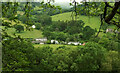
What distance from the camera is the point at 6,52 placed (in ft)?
14.4

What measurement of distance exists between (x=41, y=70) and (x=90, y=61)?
8.46 m

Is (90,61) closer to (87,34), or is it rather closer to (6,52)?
(6,52)

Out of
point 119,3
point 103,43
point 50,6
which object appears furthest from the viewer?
point 103,43

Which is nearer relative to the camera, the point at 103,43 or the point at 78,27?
the point at 103,43

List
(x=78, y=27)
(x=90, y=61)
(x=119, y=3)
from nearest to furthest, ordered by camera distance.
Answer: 1. (x=119, y=3)
2. (x=90, y=61)
3. (x=78, y=27)

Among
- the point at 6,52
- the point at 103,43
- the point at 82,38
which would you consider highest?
the point at 6,52

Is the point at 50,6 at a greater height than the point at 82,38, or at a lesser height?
greater

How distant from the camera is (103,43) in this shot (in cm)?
3641

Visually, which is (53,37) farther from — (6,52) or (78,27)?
(6,52)

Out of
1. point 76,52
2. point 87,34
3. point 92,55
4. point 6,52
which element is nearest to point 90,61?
point 92,55

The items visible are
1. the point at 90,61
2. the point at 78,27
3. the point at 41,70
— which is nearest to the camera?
the point at 41,70

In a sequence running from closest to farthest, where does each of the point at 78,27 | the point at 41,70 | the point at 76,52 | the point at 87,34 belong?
1. the point at 41,70
2. the point at 76,52
3. the point at 87,34
4. the point at 78,27

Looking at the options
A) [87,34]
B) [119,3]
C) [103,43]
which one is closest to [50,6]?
[119,3]

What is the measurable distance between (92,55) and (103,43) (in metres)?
12.9
